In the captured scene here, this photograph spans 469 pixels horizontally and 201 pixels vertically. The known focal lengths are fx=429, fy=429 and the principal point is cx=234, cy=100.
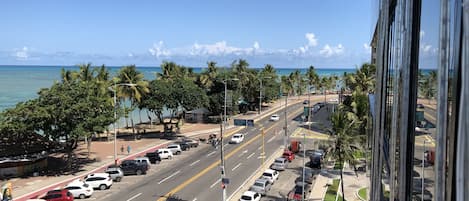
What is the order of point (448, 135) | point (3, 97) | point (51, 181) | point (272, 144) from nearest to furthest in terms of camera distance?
point (448, 135), point (51, 181), point (272, 144), point (3, 97)

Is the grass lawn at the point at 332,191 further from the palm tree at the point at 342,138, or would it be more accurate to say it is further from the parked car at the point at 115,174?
the parked car at the point at 115,174

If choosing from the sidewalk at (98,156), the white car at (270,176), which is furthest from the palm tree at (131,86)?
the white car at (270,176)

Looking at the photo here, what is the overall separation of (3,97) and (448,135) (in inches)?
5855

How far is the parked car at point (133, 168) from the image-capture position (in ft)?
123

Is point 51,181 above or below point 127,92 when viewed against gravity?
below

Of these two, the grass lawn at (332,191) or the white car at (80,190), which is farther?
the grass lawn at (332,191)

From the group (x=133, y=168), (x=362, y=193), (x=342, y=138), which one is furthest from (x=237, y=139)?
(x=342, y=138)

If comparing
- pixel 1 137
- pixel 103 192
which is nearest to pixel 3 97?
pixel 1 137

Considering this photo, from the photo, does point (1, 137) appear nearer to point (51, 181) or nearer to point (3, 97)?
point (51, 181)

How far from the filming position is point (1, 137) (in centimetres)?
3822

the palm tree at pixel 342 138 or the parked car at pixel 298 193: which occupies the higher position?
the palm tree at pixel 342 138

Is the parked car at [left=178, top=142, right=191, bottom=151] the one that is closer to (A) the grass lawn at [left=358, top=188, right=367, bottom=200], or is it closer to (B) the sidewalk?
(B) the sidewalk

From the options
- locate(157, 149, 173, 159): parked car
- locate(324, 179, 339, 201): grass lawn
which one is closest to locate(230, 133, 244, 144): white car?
locate(157, 149, 173, 159): parked car

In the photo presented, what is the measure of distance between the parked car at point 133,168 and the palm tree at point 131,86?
50.5 ft
